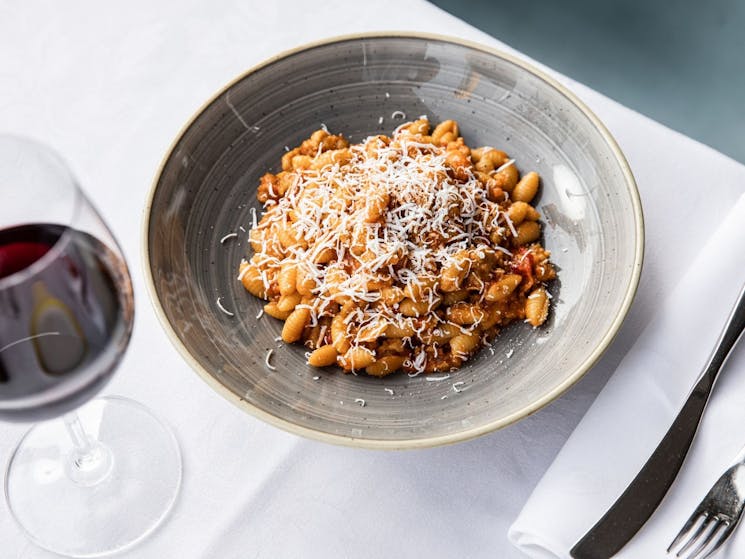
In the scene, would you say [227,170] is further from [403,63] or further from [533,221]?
[533,221]

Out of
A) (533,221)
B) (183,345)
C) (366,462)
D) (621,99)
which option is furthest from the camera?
(621,99)

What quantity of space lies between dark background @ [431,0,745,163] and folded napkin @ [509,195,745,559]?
1.68 metres

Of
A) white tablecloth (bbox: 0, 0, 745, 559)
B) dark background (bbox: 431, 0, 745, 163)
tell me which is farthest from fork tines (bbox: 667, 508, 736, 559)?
dark background (bbox: 431, 0, 745, 163)

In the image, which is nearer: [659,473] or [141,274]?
[659,473]

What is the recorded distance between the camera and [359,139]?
1.46 metres

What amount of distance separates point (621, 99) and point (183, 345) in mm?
2170

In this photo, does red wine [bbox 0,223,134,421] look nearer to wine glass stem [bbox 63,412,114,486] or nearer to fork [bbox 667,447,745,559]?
wine glass stem [bbox 63,412,114,486]

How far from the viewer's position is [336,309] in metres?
1.24

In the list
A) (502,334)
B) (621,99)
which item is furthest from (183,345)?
(621,99)

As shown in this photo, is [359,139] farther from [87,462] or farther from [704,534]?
[704,534]

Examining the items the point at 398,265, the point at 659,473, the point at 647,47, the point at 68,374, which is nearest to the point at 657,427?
the point at 659,473

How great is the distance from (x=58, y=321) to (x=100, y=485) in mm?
465

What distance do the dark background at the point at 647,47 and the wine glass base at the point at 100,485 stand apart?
203 centimetres

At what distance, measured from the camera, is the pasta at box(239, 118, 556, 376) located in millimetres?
1200
